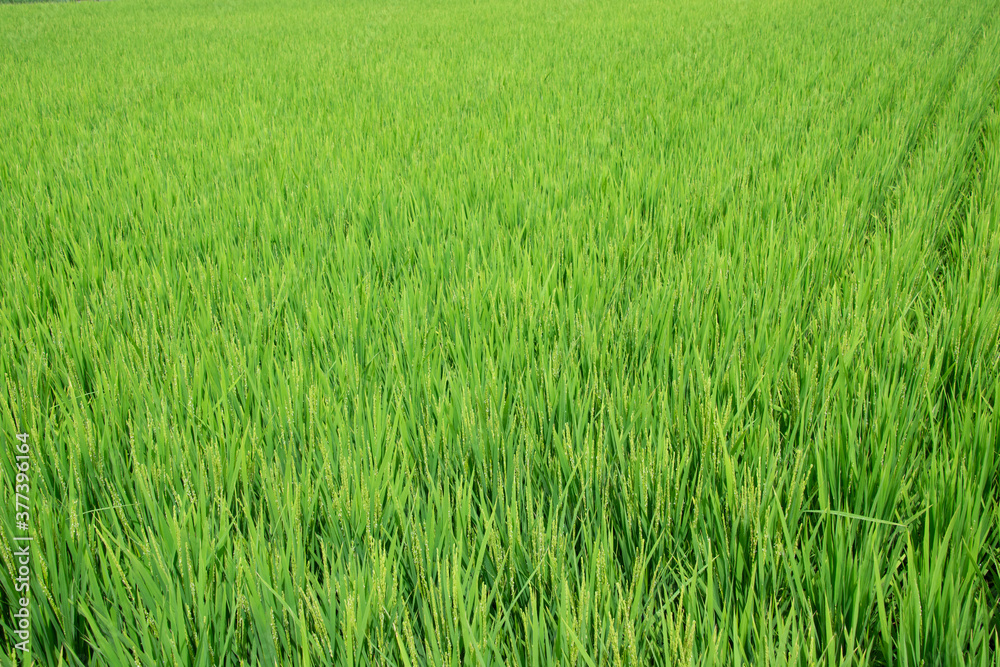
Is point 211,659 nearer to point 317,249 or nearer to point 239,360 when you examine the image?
point 239,360

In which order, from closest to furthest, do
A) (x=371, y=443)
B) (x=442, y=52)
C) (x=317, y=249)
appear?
(x=371, y=443)
(x=317, y=249)
(x=442, y=52)

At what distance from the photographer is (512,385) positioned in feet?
3.78

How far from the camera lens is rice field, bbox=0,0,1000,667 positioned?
70 cm

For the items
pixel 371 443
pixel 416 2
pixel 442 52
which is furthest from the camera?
pixel 416 2

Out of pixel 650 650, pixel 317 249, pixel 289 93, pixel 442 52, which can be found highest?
pixel 442 52

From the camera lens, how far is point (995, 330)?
1167 millimetres

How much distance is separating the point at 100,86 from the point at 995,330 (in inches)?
231

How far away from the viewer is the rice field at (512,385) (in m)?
0.70

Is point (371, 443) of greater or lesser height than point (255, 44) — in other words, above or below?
below

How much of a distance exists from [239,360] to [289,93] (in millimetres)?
3809

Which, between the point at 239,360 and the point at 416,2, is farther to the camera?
the point at 416,2

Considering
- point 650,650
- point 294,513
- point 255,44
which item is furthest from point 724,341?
point 255,44

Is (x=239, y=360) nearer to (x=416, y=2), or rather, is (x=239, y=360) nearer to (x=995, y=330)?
(x=995, y=330)

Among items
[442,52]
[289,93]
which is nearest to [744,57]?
[442,52]
